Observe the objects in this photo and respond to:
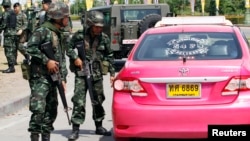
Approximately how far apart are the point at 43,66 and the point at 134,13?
451 inches

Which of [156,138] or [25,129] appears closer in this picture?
[156,138]

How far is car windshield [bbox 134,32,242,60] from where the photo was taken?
6527 millimetres

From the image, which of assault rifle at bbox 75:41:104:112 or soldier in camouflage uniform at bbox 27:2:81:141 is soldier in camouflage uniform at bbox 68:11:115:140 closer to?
assault rifle at bbox 75:41:104:112

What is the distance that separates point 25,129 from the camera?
875cm

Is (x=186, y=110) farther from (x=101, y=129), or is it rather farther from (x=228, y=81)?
(x=101, y=129)

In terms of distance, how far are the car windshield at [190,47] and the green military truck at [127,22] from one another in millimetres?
9541

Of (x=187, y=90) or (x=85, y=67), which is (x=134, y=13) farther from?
(x=187, y=90)

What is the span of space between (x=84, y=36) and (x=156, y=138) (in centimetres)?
218

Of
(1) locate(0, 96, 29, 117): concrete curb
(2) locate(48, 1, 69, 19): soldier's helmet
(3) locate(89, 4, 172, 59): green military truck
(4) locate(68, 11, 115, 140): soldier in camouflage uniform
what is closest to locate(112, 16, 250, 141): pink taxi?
(2) locate(48, 1, 69, 19): soldier's helmet

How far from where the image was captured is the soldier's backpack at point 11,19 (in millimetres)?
15859

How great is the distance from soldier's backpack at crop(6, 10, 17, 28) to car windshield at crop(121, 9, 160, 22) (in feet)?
11.0

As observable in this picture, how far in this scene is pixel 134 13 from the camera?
17.9 m

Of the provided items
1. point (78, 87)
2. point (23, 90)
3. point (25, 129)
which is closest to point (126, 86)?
point (78, 87)

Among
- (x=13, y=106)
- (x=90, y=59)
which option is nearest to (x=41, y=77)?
(x=90, y=59)
